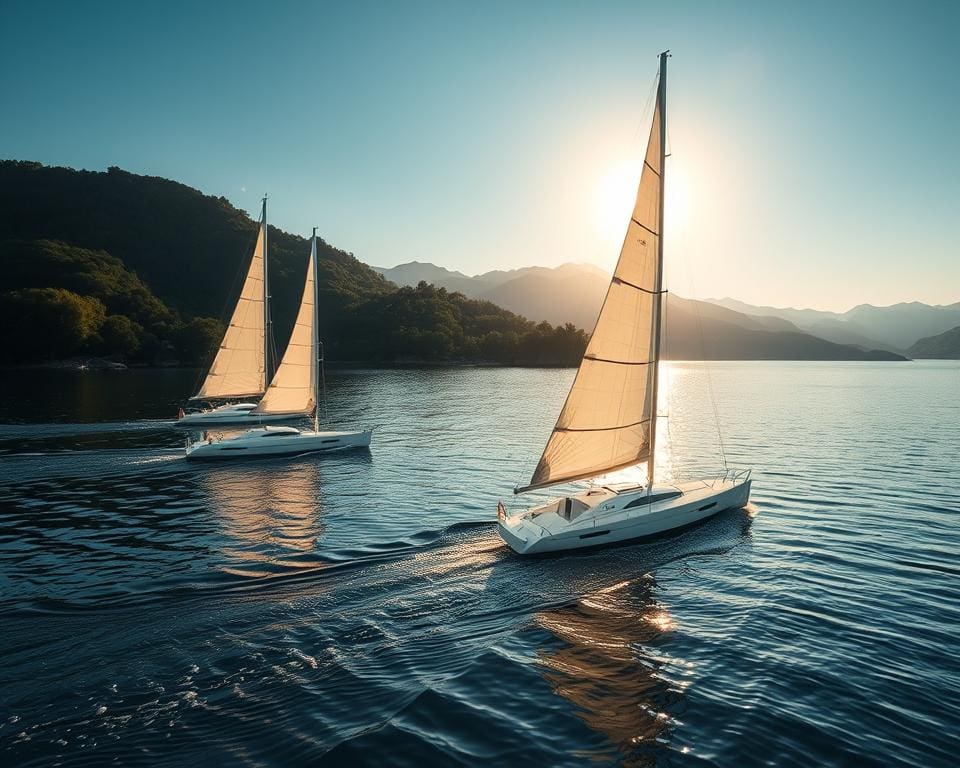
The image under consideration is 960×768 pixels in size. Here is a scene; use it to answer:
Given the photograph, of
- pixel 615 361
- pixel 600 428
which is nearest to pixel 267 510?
pixel 600 428

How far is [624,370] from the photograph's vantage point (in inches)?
871

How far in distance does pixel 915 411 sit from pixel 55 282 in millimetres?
197216

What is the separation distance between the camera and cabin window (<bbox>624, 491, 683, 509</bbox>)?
2233 centimetres

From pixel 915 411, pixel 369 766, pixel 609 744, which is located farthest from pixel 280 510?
pixel 915 411

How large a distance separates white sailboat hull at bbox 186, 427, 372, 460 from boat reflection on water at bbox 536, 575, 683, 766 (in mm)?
29223

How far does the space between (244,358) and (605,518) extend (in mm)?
41412

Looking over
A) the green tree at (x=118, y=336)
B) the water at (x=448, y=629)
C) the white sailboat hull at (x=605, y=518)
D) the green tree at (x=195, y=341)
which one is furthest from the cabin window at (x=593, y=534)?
the green tree at (x=118, y=336)

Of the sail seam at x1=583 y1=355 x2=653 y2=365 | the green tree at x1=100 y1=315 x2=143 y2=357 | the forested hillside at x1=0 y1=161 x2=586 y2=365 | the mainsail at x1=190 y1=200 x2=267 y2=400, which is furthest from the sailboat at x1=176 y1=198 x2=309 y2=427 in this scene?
the green tree at x1=100 y1=315 x2=143 y2=357

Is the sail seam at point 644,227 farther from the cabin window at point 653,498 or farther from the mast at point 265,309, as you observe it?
the mast at point 265,309

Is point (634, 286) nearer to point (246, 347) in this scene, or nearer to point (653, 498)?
point (653, 498)

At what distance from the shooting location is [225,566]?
61.9 feet

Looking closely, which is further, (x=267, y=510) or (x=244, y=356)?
(x=244, y=356)

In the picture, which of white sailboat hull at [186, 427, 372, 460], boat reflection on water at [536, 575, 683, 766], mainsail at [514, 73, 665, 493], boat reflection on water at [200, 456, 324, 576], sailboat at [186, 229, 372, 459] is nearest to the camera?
boat reflection on water at [536, 575, 683, 766]

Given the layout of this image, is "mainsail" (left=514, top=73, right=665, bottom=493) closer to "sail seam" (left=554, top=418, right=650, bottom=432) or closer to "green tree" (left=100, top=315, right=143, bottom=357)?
"sail seam" (left=554, top=418, right=650, bottom=432)
